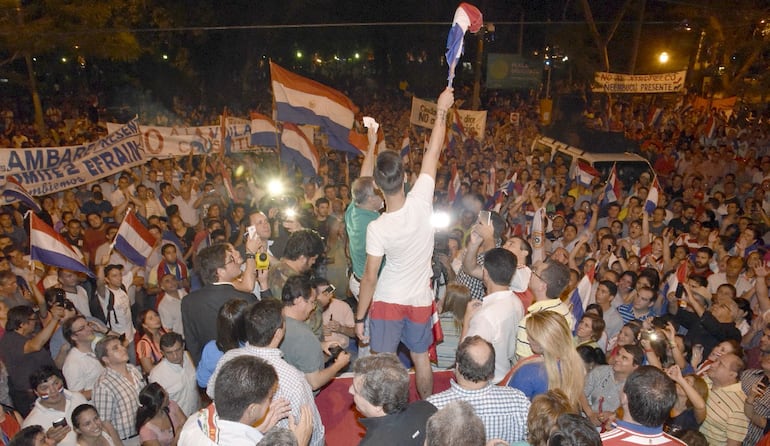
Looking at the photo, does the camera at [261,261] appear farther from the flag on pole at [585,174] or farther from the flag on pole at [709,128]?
the flag on pole at [709,128]

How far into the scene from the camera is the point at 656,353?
15.9 feet

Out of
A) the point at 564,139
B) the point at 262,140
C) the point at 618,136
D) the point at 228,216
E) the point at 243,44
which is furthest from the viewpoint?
the point at 243,44

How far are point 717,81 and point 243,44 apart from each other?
2598cm

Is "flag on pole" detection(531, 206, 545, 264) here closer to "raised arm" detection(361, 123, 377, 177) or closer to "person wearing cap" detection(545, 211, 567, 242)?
"person wearing cap" detection(545, 211, 567, 242)

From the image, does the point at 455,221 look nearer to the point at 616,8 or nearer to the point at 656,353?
the point at 656,353

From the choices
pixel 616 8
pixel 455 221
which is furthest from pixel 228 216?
pixel 616 8

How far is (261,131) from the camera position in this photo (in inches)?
441

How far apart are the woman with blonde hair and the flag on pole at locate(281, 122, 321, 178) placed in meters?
6.77

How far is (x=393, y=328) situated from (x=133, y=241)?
176 inches

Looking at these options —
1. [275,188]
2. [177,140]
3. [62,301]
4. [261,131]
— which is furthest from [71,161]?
[62,301]

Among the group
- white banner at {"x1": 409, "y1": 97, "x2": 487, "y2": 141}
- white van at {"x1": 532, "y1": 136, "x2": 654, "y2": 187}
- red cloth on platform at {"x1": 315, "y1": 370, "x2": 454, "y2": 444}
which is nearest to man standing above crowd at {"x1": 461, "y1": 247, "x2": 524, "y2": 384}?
red cloth on platform at {"x1": 315, "y1": 370, "x2": 454, "y2": 444}

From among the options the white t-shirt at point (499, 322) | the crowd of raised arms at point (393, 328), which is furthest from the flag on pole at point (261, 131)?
the white t-shirt at point (499, 322)

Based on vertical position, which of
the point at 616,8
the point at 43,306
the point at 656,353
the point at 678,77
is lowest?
the point at 43,306

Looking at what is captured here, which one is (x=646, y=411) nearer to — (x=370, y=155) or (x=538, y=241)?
(x=370, y=155)
